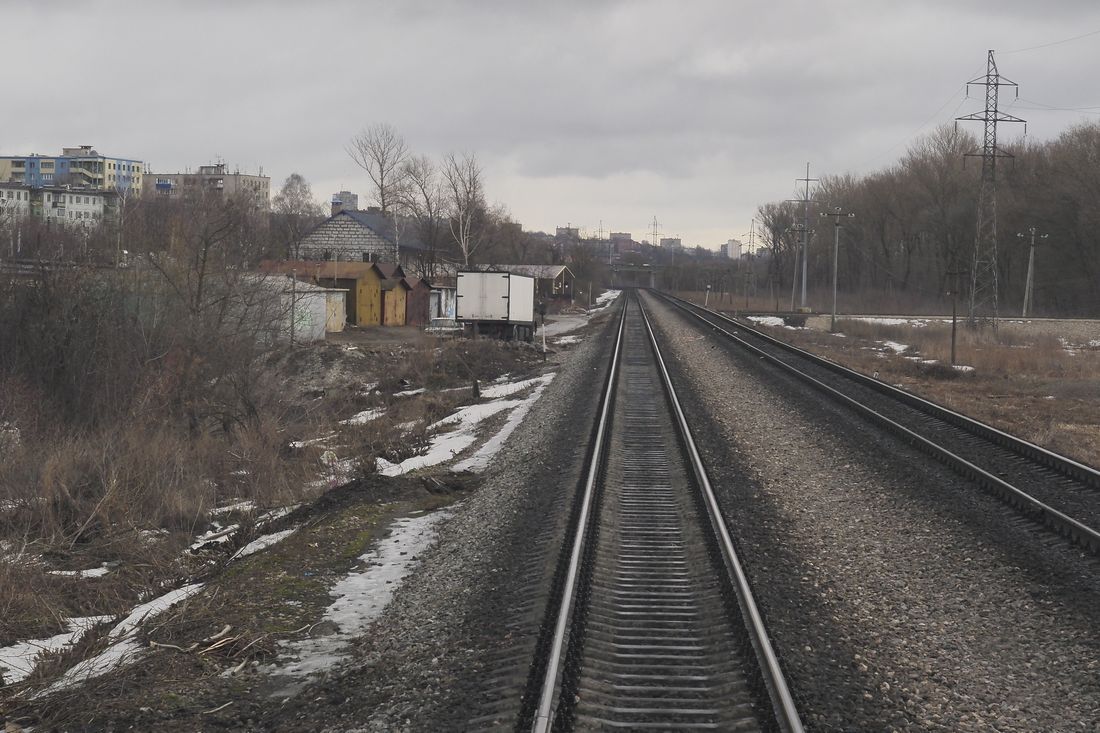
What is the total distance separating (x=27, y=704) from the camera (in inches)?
218

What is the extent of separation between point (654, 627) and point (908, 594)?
2.22 m

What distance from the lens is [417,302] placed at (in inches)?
1966

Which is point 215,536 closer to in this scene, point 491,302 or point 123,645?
point 123,645

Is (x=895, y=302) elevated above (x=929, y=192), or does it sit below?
below

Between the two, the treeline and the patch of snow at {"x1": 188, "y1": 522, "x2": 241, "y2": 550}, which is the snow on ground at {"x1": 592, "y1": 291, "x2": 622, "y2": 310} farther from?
the patch of snow at {"x1": 188, "y1": 522, "x2": 241, "y2": 550}

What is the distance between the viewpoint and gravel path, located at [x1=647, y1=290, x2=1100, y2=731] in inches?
218

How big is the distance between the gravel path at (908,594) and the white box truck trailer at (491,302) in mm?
26772

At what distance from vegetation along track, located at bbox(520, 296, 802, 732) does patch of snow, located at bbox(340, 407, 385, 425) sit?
9.60 meters

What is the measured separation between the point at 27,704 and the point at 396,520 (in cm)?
506

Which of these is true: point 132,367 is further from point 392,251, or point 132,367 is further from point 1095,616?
point 392,251

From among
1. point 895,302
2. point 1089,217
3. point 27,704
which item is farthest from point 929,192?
point 27,704

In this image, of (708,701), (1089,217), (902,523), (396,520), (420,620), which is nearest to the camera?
(708,701)

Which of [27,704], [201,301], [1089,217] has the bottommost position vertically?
[27,704]

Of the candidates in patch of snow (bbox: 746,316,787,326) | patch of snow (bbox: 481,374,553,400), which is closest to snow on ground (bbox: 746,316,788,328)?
patch of snow (bbox: 746,316,787,326)
